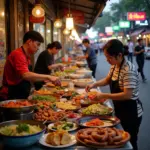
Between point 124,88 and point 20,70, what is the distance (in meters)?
1.56

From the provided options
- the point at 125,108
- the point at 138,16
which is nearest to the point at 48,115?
the point at 125,108

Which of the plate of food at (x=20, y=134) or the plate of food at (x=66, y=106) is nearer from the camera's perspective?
the plate of food at (x=20, y=134)

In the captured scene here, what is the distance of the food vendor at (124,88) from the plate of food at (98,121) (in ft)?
1.26

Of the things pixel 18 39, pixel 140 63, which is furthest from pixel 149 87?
pixel 18 39

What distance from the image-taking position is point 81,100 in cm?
436

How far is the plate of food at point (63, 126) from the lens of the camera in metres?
3.09

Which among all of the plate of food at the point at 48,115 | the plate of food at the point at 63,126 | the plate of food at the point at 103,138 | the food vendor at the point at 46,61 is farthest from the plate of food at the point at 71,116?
the food vendor at the point at 46,61

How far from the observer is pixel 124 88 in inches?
140

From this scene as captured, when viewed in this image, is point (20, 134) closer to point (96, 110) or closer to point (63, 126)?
point (63, 126)

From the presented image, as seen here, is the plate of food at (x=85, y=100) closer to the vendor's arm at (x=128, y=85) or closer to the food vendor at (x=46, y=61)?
the vendor's arm at (x=128, y=85)

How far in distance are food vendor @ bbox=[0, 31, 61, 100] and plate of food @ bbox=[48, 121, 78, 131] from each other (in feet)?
3.31

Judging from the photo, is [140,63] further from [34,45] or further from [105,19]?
[105,19]

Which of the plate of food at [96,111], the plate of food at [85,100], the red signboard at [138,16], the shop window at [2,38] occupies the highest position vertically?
the red signboard at [138,16]

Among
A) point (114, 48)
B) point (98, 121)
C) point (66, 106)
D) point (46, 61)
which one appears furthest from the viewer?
point (46, 61)
